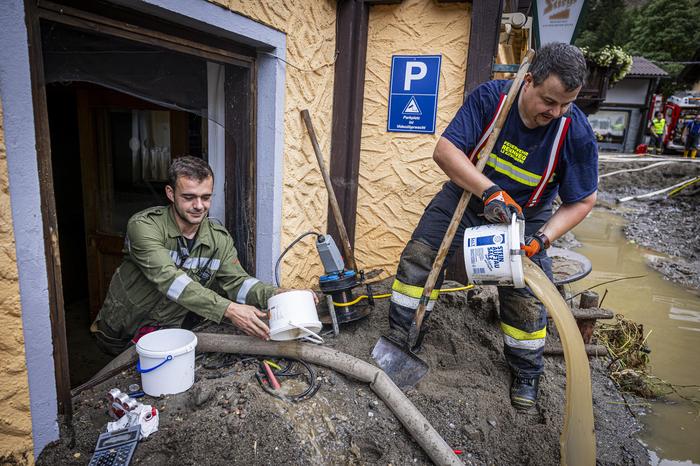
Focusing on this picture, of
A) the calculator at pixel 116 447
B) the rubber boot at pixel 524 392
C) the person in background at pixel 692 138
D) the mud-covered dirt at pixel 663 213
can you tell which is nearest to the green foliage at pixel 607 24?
the person in background at pixel 692 138

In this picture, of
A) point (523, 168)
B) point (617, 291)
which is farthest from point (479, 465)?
point (617, 291)

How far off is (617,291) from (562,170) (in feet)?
15.4

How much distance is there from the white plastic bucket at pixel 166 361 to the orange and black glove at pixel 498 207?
1.74m

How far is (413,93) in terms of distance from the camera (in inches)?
168

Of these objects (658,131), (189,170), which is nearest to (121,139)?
(189,170)

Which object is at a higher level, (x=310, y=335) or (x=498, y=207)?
(x=498, y=207)

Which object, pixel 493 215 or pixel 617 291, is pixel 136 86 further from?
pixel 617 291

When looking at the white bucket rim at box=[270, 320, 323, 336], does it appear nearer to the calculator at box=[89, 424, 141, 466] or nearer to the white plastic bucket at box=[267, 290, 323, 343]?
the white plastic bucket at box=[267, 290, 323, 343]

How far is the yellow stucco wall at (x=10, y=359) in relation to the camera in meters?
1.71

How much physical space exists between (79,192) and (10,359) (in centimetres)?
387

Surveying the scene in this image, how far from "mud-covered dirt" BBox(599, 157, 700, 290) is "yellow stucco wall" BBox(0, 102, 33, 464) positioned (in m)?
8.02

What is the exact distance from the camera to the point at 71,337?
15.0 feet

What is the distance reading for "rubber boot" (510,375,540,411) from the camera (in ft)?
8.84

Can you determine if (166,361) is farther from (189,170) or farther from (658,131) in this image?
(658,131)
